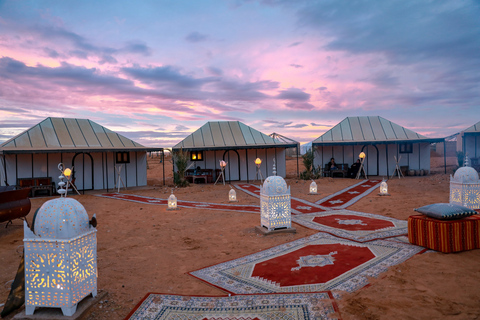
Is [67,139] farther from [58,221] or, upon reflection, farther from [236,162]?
[58,221]

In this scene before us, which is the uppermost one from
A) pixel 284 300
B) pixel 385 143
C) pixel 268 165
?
pixel 385 143

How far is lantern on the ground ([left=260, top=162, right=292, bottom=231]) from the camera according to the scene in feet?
25.0

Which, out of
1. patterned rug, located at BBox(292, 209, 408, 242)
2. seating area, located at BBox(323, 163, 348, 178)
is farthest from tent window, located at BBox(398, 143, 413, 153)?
patterned rug, located at BBox(292, 209, 408, 242)

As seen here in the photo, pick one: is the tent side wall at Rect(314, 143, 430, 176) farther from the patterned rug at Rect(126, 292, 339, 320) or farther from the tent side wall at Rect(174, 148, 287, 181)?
the patterned rug at Rect(126, 292, 339, 320)

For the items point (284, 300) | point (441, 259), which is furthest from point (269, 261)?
point (441, 259)

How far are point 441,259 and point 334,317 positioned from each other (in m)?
3.05

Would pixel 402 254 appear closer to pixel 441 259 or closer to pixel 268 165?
pixel 441 259

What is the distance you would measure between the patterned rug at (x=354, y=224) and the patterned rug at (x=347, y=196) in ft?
5.03

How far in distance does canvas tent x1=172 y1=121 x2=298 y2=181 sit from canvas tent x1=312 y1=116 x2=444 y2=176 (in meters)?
3.22

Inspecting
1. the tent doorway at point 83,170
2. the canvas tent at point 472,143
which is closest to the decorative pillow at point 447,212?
the tent doorway at point 83,170

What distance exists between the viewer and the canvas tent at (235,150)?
2153 cm

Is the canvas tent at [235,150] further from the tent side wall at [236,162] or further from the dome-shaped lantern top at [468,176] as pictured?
the dome-shaped lantern top at [468,176]

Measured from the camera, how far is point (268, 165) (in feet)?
73.5

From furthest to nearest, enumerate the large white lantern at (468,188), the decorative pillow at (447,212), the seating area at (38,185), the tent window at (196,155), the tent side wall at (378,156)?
the tent side wall at (378,156) → the tent window at (196,155) → the seating area at (38,185) → the large white lantern at (468,188) → the decorative pillow at (447,212)
